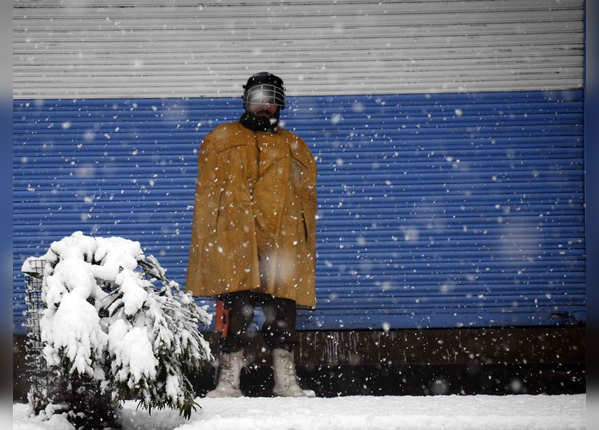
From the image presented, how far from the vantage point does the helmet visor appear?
5191 millimetres

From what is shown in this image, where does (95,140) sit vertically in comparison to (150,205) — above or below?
above

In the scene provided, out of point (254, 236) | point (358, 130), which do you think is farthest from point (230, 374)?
point (358, 130)

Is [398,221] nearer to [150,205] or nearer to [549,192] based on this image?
[549,192]

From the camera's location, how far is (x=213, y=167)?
5.27 m

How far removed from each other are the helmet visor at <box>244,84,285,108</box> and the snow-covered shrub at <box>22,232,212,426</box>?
164 cm

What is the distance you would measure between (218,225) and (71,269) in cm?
145

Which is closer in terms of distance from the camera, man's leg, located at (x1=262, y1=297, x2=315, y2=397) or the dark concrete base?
man's leg, located at (x1=262, y1=297, x2=315, y2=397)

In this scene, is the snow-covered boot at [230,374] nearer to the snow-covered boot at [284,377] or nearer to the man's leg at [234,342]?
the man's leg at [234,342]

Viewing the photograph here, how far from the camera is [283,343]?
510cm

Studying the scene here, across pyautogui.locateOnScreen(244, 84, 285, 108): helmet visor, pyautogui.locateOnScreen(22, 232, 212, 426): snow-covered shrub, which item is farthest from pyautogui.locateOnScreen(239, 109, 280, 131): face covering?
pyautogui.locateOnScreen(22, 232, 212, 426): snow-covered shrub

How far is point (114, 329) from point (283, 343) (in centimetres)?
160

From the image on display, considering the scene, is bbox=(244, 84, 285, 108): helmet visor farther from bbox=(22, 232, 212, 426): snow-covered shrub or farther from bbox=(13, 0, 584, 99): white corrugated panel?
bbox=(13, 0, 584, 99): white corrugated panel

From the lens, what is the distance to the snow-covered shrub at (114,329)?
3742mm

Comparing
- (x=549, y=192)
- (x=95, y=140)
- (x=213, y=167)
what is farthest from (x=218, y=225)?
(x=549, y=192)
